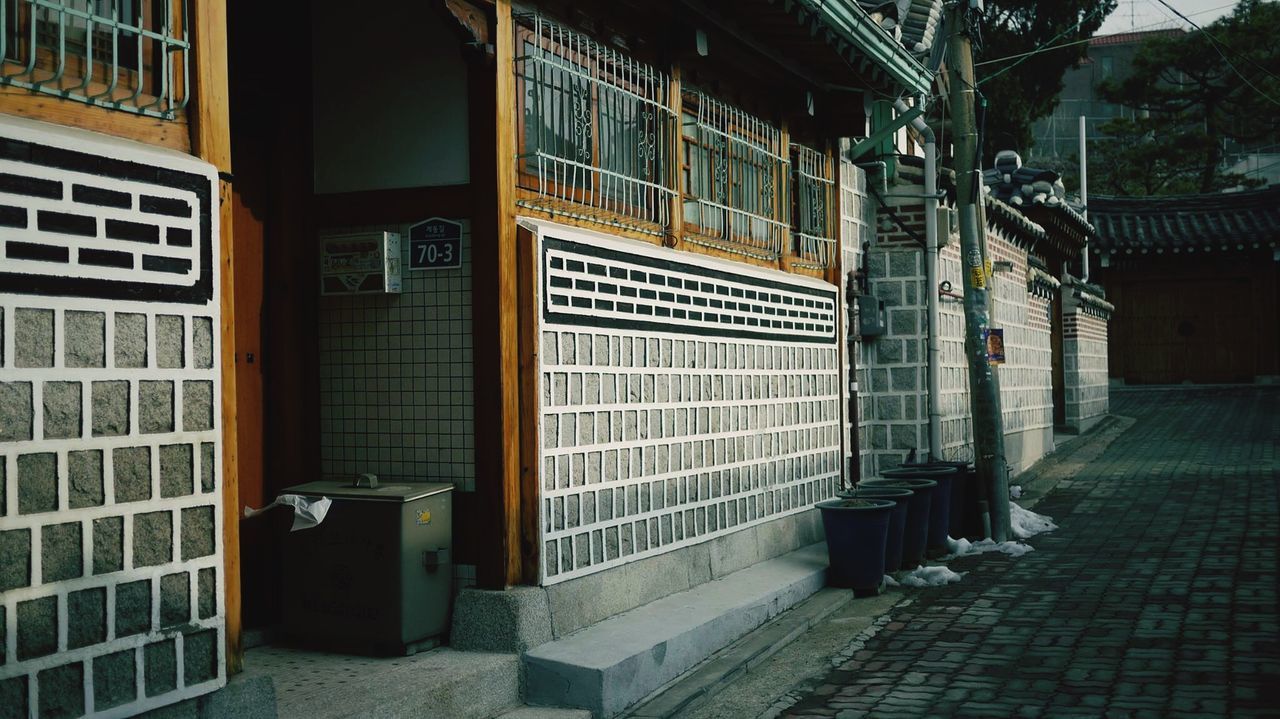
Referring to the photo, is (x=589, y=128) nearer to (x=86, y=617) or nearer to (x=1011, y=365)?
(x=86, y=617)

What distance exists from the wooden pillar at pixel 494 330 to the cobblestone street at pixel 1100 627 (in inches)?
79.8

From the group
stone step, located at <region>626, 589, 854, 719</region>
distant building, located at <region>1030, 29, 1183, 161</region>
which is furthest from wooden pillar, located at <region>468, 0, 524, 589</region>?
distant building, located at <region>1030, 29, 1183, 161</region>

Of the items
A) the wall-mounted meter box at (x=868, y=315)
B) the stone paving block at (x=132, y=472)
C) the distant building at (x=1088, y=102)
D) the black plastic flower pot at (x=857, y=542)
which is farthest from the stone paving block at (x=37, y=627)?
the distant building at (x=1088, y=102)

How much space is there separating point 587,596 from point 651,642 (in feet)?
1.84

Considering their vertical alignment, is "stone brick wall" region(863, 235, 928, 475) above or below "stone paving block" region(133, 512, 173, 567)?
above

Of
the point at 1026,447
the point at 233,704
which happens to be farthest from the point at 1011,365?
the point at 233,704

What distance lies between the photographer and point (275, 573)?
22.7 feet

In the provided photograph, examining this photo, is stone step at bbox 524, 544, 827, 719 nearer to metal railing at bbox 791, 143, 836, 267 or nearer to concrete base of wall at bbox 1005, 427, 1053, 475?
metal railing at bbox 791, 143, 836, 267

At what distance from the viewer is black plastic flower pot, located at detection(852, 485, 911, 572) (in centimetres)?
1033

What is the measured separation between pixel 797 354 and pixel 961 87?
12.1 ft

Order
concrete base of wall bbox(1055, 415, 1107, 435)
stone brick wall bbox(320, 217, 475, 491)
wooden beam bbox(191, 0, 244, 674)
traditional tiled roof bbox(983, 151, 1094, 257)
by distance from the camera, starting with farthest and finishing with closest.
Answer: concrete base of wall bbox(1055, 415, 1107, 435) → traditional tiled roof bbox(983, 151, 1094, 257) → stone brick wall bbox(320, 217, 475, 491) → wooden beam bbox(191, 0, 244, 674)

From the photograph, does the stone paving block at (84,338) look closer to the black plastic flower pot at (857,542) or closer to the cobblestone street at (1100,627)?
the cobblestone street at (1100,627)

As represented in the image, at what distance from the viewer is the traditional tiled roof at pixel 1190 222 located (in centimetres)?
3086

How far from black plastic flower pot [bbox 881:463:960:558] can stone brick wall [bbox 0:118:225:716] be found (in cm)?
828
